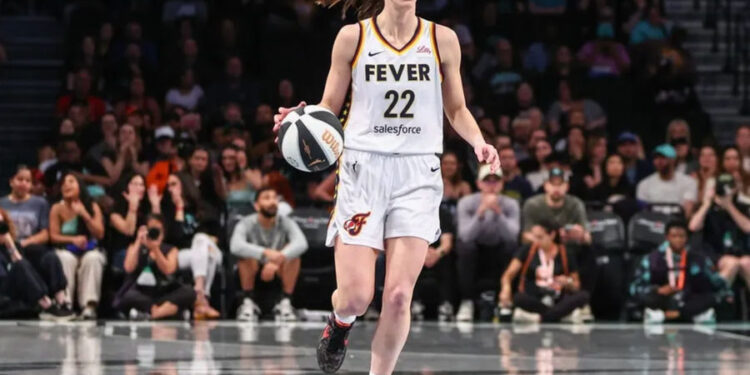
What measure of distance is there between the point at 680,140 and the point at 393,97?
9765 mm

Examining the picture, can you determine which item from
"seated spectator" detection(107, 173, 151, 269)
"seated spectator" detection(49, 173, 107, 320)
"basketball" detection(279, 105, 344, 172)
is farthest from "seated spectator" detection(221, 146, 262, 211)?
"basketball" detection(279, 105, 344, 172)

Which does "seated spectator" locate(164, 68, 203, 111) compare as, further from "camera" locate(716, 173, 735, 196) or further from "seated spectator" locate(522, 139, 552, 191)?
"camera" locate(716, 173, 735, 196)

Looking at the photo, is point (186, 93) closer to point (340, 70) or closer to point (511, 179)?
point (511, 179)

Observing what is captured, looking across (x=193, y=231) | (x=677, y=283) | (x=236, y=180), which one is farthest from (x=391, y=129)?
(x=236, y=180)

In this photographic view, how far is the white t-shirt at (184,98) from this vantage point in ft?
59.1

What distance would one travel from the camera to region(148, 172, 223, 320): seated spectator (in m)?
14.5

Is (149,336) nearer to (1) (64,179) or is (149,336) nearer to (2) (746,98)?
(1) (64,179)

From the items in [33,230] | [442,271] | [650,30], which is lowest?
[442,271]

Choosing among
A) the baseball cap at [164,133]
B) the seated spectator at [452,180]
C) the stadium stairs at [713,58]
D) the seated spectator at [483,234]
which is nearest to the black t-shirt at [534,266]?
the seated spectator at [483,234]

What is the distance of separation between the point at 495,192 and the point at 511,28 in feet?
17.1

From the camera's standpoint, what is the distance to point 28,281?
13805mm

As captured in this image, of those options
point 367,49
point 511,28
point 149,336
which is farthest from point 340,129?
point 511,28

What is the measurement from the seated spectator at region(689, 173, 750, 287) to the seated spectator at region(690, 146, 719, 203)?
211mm

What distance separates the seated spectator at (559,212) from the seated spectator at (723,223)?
121 centimetres
